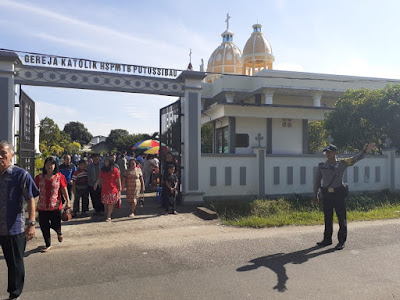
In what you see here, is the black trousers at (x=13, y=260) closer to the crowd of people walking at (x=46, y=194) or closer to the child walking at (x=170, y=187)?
the crowd of people walking at (x=46, y=194)

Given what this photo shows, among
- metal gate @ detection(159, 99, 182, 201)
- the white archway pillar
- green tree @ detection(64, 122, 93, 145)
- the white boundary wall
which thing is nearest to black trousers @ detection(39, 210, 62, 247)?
metal gate @ detection(159, 99, 182, 201)

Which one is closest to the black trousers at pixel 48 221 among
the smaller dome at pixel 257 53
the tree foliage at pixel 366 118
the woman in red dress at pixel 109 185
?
the woman in red dress at pixel 109 185

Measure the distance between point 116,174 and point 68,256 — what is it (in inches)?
117

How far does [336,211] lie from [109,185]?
5.05m

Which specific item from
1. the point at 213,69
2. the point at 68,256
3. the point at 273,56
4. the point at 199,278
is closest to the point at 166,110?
the point at 68,256

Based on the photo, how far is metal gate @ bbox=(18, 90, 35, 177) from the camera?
338 inches

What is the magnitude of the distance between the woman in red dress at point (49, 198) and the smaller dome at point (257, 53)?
18558mm

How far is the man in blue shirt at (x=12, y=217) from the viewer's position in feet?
11.7

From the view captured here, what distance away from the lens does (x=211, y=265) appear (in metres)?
4.84

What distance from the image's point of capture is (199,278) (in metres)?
4.34

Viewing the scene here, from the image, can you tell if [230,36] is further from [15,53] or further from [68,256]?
[68,256]

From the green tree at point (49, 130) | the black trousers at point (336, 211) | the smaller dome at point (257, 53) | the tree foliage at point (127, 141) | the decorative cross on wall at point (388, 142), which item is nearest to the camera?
the black trousers at point (336, 211)

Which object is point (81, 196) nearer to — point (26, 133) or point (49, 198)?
point (26, 133)

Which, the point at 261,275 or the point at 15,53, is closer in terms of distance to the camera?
the point at 261,275
